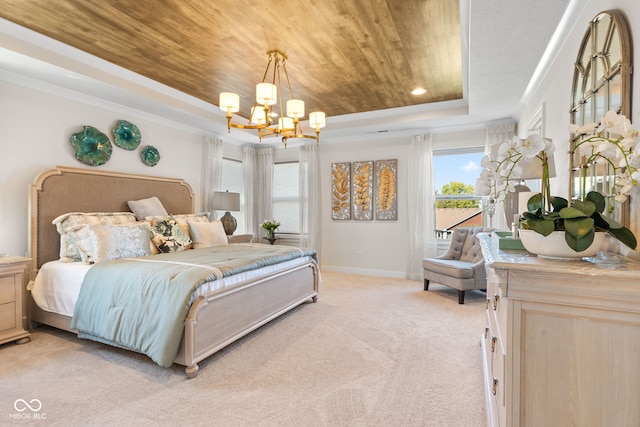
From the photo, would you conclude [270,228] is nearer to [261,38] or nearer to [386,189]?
[386,189]

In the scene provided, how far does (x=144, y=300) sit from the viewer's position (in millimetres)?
2270

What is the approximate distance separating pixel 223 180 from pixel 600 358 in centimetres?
540

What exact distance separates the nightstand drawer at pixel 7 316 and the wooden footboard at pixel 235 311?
1.62 metres

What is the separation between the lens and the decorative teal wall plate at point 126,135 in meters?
3.81

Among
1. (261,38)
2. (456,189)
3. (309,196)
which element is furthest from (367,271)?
(261,38)

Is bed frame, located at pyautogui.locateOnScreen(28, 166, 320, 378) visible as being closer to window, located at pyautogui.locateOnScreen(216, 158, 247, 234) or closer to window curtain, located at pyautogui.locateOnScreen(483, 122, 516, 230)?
window, located at pyautogui.locateOnScreen(216, 158, 247, 234)

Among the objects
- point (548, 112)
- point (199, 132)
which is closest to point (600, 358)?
point (548, 112)

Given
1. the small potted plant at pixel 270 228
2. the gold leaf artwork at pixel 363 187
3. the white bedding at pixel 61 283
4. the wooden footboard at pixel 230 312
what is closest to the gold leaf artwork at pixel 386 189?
the gold leaf artwork at pixel 363 187

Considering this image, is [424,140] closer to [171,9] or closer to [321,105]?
[321,105]

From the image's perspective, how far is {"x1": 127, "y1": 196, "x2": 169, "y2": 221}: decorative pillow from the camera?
12.5 ft

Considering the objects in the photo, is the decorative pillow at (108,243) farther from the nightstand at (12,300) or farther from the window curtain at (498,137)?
the window curtain at (498,137)

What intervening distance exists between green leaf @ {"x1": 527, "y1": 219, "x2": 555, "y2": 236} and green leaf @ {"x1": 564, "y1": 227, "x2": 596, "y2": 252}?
5 cm

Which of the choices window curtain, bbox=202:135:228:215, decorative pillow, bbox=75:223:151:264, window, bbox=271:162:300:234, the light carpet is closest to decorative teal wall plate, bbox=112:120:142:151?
window curtain, bbox=202:135:228:215

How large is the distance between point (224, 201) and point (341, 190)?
2037 mm
